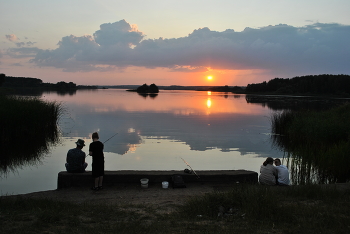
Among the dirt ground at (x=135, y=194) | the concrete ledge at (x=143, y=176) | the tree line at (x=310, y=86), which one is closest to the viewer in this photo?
the dirt ground at (x=135, y=194)

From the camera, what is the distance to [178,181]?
907 cm

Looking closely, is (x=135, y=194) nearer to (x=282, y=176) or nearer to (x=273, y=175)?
(x=273, y=175)

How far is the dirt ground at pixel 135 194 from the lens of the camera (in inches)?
299

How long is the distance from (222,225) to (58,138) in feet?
61.9

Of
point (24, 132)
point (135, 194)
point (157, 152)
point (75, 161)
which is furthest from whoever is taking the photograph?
point (24, 132)

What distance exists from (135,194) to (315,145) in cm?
993

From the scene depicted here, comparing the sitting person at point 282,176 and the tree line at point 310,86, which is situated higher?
the tree line at point 310,86

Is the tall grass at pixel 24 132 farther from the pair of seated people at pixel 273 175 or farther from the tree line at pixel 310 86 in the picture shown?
the tree line at pixel 310 86

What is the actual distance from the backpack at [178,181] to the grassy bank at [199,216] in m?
2.03

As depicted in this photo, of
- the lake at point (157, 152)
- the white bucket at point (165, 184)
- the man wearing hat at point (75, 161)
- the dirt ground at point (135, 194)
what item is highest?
the man wearing hat at point (75, 161)

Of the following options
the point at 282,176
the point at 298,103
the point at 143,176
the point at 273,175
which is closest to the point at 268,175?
the point at 273,175

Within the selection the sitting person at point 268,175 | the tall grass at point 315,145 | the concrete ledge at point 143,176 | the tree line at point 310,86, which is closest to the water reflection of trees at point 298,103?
the tall grass at point 315,145

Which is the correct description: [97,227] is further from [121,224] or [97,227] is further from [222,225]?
[222,225]

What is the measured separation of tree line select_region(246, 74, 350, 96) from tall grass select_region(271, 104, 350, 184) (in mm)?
101756
